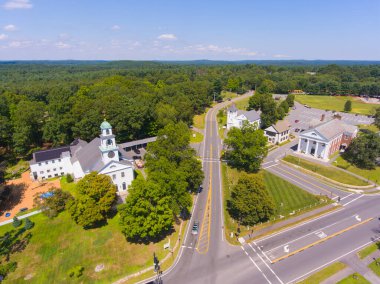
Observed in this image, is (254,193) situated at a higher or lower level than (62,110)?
lower

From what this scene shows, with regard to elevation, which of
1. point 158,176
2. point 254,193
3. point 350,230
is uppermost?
point 158,176

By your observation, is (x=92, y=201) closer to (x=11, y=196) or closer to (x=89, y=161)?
(x=89, y=161)

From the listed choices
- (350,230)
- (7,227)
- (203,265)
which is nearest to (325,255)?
(350,230)

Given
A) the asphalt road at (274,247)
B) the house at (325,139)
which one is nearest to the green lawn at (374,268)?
the asphalt road at (274,247)

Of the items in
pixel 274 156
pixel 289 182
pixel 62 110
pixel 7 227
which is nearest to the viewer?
pixel 7 227

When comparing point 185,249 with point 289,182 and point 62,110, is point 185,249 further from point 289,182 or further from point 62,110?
point 62,110

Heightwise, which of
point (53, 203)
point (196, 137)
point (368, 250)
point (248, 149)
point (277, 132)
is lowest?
point (368, 250)

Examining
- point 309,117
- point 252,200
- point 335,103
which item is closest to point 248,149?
point 252,200
